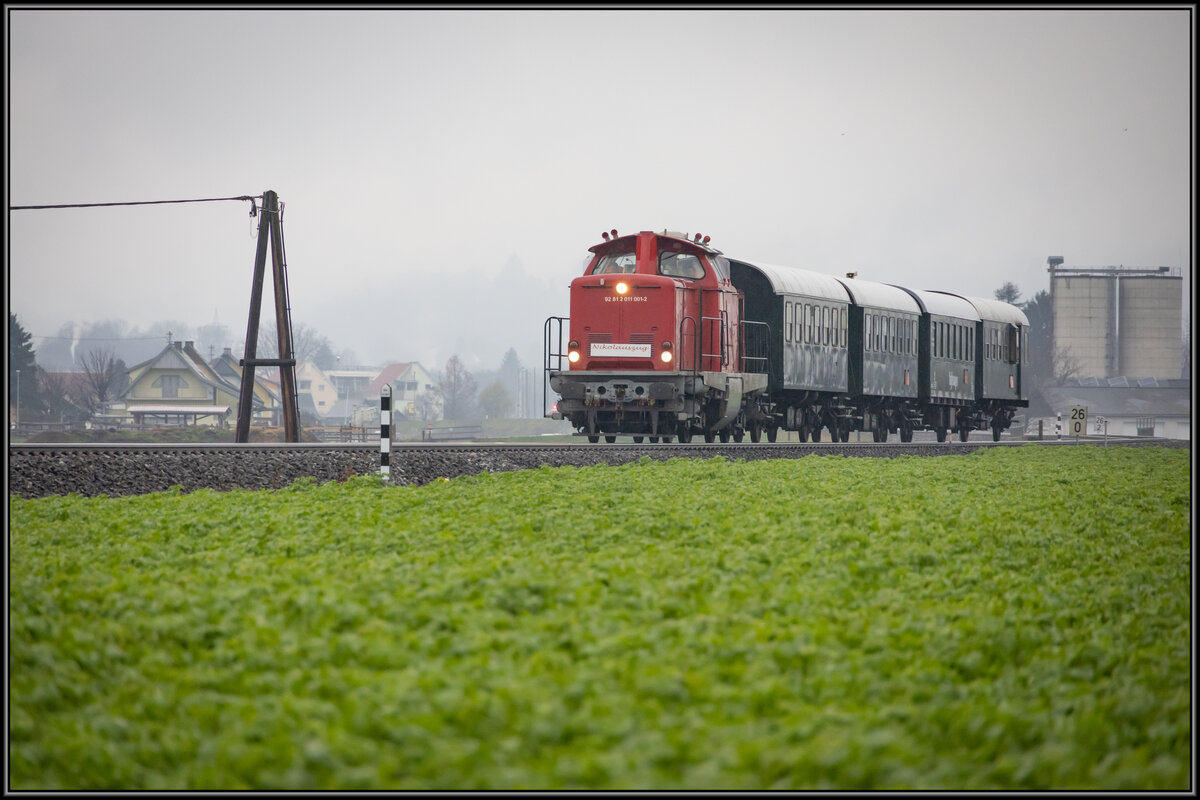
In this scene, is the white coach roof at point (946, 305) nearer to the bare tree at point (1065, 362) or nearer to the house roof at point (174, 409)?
the house roof at point (174, 409)

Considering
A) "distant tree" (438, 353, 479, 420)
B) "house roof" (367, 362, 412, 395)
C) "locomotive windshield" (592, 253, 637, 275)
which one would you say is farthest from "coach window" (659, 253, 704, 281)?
"house roof" (367, 362, 412, 395)

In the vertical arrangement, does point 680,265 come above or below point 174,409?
above

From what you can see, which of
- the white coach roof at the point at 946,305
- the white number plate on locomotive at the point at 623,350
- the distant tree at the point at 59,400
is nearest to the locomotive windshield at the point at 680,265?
the white number plate on locomotive at the point at 623,350

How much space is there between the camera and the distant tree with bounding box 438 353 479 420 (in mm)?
143375

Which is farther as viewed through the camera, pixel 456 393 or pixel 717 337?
pixel 456 393

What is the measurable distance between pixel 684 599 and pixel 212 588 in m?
2.70

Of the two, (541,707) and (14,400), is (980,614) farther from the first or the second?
(14,400)

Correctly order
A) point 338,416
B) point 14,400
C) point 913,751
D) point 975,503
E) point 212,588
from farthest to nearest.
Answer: point 338,416 < point 14,400 < point 975,503 < point 212,588 < point 913,751

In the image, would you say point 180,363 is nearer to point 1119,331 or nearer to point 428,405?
point 428,405

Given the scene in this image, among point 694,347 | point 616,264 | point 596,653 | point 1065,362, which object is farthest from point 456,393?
point 596,653

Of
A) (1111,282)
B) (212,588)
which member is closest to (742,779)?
(212,588)

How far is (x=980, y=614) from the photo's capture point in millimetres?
6047

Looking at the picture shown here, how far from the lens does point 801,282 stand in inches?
908

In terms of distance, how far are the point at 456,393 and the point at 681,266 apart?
132 m
